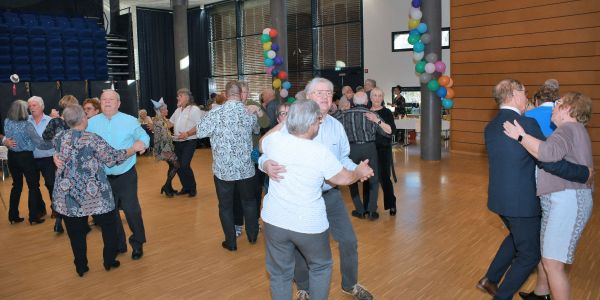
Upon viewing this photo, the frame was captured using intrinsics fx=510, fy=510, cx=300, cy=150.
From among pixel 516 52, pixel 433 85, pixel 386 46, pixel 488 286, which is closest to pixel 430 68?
pixel 433 85

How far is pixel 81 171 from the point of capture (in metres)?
3.85

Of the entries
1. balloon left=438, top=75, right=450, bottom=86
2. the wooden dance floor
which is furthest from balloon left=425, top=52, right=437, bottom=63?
the wooden dance floor

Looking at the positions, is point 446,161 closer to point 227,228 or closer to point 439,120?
point 439,120

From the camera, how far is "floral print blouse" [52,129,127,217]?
12.5ft

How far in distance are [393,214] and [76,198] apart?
3408 millimetres

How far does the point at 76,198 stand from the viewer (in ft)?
12.6

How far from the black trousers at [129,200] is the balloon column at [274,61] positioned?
26.3 feet

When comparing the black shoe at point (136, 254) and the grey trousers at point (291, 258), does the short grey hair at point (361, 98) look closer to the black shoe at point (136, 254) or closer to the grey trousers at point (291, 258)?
the black shoe at point (136, 254)

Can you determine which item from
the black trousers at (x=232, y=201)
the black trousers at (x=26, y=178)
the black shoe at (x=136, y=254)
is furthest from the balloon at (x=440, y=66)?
the black trousers at (x=26, y=178)

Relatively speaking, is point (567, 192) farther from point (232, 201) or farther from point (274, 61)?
point (274, 61)

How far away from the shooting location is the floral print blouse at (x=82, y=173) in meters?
3.82

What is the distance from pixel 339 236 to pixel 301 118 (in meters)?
1.14

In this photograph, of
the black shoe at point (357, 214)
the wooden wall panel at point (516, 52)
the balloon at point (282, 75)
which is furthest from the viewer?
the balloon at point (282, 75)

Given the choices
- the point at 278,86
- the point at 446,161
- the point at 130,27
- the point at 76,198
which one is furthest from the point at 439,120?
the point at 130,27
